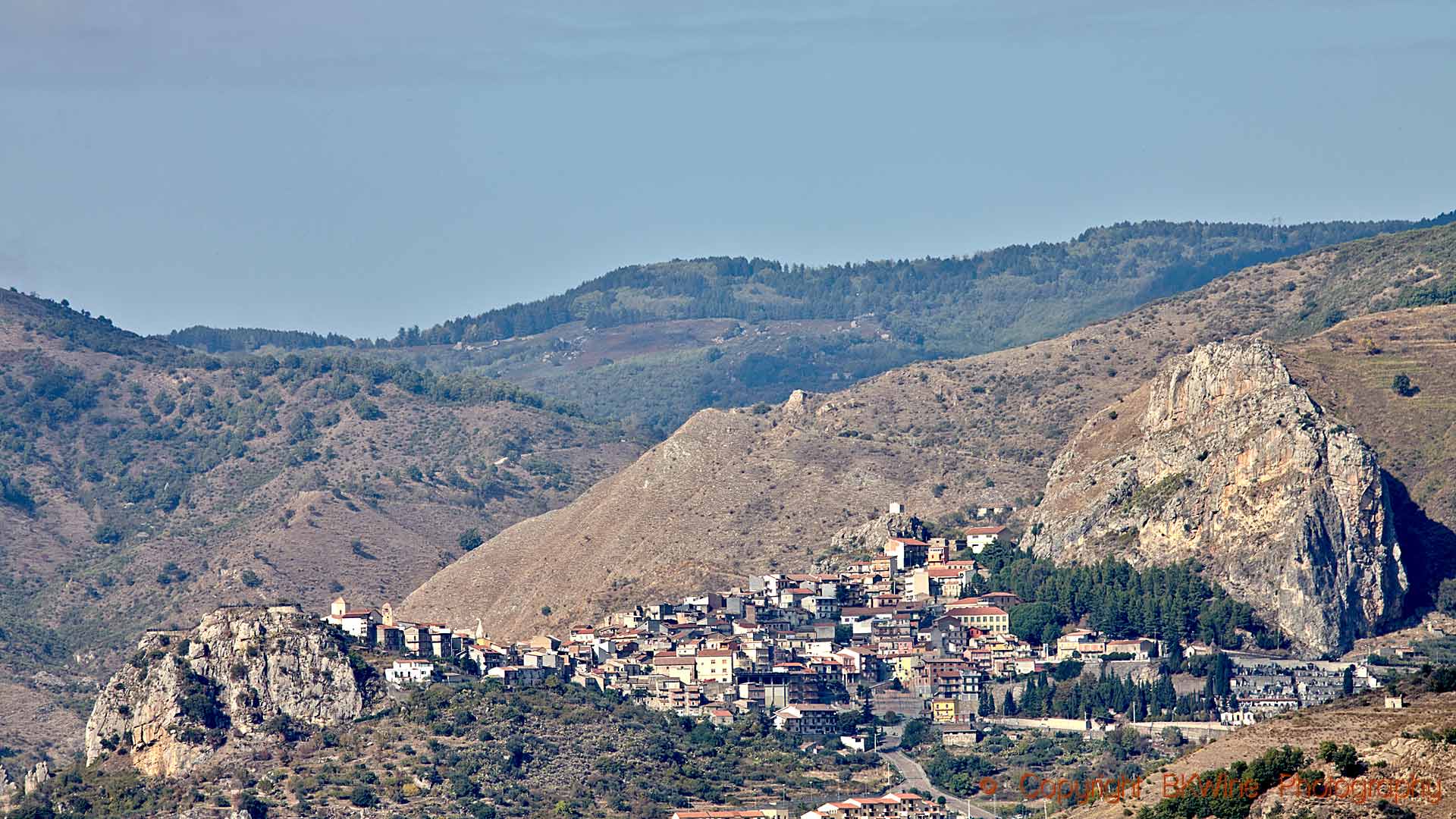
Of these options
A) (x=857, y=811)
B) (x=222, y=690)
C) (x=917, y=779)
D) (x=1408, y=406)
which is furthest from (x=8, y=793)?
(x=1408, y=406)

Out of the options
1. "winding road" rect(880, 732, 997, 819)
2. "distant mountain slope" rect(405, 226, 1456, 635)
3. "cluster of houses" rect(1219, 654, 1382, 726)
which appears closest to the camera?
"winding road" rect(880, 732, 997, 819)

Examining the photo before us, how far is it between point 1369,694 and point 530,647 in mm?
52955

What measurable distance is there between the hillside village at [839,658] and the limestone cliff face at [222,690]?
4365 mm

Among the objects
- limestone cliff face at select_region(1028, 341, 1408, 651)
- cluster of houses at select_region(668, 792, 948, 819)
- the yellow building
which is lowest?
cluster of houses at select_region(668, 792, 948, 819)

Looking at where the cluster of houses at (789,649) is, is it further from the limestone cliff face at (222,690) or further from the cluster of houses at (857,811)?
the cluster of houses at (857,811)

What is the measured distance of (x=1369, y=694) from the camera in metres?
86.5

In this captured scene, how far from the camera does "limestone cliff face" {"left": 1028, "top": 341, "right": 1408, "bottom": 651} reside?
4931 inches

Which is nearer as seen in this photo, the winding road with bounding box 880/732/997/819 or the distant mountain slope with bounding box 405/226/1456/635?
the winding road with bounding box 880/732/997/819

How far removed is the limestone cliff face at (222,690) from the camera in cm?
11344

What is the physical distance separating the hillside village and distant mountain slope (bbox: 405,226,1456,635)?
30.1 feet

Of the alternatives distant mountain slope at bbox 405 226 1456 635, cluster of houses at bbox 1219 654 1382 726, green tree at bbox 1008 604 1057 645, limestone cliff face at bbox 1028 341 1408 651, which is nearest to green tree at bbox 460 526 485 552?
distant mountain slope at bbox 405 226 1456 635

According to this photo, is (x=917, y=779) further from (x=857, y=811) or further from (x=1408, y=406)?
(x=1408, y=406)

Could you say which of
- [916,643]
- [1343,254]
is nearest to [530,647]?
[916,643]

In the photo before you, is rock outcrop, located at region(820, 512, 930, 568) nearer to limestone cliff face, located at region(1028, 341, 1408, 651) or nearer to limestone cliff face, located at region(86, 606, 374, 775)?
limestone cliff face, located at region(1028, 341, 1408, 651)
